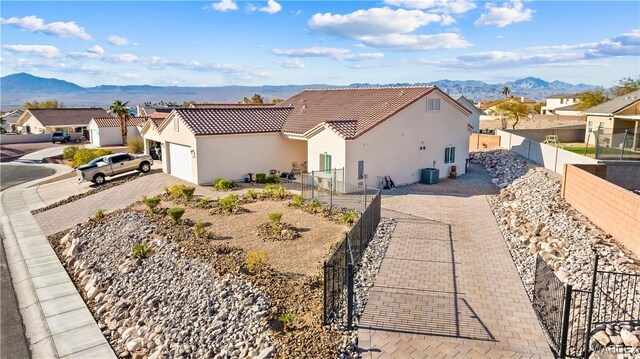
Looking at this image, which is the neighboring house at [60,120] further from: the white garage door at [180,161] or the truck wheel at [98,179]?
the white garage door at [180,161]

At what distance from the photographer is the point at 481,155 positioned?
36438 millimetres

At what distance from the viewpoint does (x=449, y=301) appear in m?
11.7

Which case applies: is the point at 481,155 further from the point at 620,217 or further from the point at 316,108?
the point at 620,217

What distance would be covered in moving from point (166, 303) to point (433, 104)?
2059 cm

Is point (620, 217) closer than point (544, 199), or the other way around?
point (620, 217)

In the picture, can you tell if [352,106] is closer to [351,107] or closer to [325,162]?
[351,107]

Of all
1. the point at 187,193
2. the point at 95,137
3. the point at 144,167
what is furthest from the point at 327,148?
the point at 95,137

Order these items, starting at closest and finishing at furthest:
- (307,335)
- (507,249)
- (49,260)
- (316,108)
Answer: (307,335) < (507,249) < (49,260) < (316,108)

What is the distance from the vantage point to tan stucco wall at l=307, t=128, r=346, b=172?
2460 cm

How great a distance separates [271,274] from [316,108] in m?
20.6

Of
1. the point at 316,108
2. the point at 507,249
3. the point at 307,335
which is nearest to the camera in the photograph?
the point at 307,335

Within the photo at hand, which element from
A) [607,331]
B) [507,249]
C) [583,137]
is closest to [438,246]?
[507,249]

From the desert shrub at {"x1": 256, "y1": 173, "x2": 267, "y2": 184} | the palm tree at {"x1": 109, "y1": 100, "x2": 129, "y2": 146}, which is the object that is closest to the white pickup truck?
the desert shrub at {"x1": 256, "y1": 173, "x2": 267, "y2": 184}

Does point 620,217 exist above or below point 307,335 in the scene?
above
